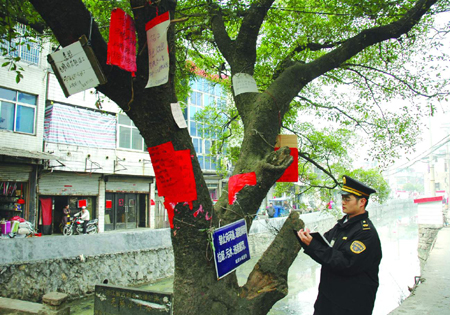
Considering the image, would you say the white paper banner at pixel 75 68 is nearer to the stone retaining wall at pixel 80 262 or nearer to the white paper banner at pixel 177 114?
the white paper banner at pixel 177 114

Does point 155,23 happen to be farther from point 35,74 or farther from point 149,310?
point 35,74

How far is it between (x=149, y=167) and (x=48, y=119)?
18.4 feet

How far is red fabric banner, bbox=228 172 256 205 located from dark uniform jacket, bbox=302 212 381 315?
2.60 feet

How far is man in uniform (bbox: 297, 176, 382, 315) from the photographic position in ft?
7.40

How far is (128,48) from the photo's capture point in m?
2.41

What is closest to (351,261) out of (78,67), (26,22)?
(78,67)

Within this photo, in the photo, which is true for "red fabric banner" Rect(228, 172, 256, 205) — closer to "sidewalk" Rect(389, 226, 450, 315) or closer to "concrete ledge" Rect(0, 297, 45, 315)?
"sidewalk" Rect(389, 226, 450, 315)

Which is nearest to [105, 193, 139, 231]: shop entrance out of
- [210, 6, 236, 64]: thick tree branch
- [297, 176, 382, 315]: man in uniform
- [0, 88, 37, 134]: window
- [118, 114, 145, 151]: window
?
[118, 114, 145, 151]: window

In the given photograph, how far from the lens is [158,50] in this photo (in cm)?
238

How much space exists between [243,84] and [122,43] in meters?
1.62

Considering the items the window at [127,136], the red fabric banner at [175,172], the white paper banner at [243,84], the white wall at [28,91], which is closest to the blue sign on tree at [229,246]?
the red fabric banner at [175,172]

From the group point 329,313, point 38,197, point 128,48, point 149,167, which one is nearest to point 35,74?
point 38,197

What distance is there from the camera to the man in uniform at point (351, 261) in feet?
7.40

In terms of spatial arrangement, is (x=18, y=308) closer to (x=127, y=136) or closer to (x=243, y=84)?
(x=243, y=84)
